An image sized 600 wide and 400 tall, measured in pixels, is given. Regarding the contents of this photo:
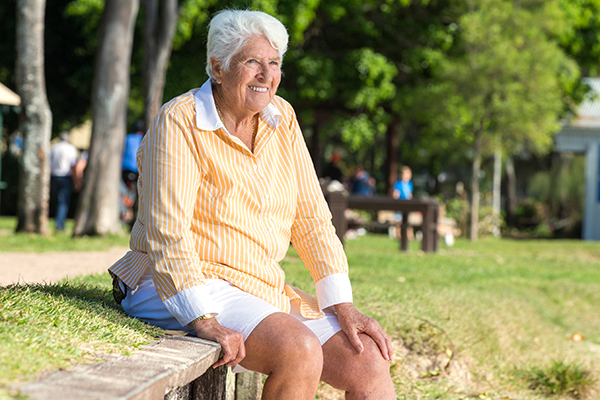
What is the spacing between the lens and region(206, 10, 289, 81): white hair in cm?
268

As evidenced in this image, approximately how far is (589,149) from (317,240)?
67.9 ft

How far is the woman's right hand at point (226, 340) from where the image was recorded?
241 centimetres

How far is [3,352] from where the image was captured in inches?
80.0

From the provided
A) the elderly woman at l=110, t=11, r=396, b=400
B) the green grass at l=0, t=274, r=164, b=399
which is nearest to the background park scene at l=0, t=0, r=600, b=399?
the green grass at l=0, t=274, r=164, b=399

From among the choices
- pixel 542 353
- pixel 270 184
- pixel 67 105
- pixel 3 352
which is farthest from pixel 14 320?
pixel 67 105

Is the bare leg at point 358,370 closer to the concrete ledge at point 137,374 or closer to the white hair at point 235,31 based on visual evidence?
the concrete ledge at point 137,374

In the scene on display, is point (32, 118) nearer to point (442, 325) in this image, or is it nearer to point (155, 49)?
point (155, 49)

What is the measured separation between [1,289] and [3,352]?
3.35ft

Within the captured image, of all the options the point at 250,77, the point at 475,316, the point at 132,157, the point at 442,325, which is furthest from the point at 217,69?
the point at 132,157

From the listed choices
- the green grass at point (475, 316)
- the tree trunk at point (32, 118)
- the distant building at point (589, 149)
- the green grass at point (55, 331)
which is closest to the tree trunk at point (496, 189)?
the distant building at point (589, 149)

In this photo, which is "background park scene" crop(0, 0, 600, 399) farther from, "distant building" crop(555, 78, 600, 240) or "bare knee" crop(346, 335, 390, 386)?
"bare knee" crop(346, 335, 390, 386)

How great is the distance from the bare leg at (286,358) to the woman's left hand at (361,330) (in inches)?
9.5

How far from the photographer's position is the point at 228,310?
8.24 feet

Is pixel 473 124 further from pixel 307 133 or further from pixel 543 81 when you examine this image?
pixel 307 133
